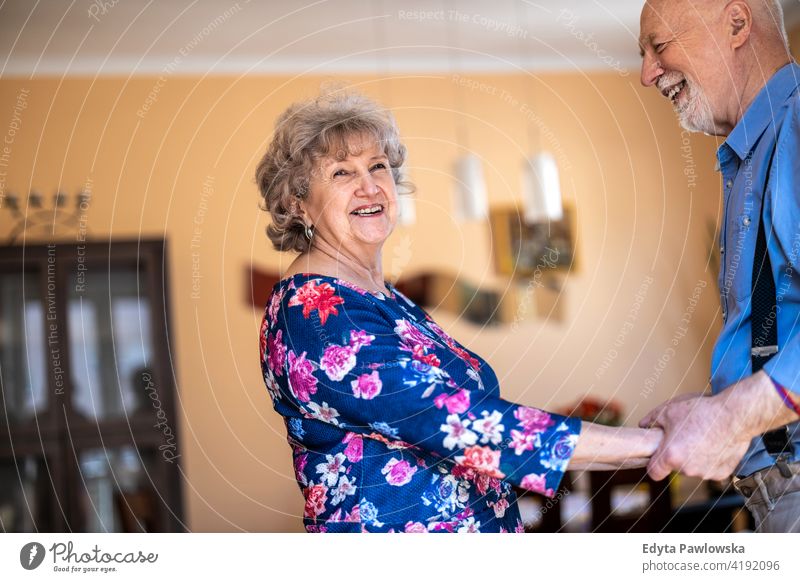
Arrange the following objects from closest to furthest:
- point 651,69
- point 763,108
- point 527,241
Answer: point 763,108 < point 651,69 < point 527,241

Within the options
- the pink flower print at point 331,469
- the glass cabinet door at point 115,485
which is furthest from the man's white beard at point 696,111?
the glass cabinet door at point 115,485

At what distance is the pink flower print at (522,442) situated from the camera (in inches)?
53.0

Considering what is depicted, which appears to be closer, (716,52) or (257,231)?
(716,52)

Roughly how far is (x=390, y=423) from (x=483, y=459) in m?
0.14

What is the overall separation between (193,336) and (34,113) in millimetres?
1191

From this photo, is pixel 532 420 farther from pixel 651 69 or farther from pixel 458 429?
pixel 651 69

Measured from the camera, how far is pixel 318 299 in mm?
1463

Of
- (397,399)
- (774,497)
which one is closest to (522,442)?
(397,399)

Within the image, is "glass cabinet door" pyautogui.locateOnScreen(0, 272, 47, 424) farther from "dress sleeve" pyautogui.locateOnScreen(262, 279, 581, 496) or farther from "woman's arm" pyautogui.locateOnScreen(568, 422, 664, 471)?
"woman's arm" pyautogui.locateOnScreen(568, 422, 664, 471)

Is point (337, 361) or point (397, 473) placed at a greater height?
point (337, 361)

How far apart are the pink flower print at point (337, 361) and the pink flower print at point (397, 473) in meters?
0.17

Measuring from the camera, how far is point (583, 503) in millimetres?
3441

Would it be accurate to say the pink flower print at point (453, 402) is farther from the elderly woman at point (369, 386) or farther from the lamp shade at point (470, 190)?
the lamp shade at point (470, 190)

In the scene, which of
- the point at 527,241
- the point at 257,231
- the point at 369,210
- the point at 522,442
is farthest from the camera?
the point at 527,241
